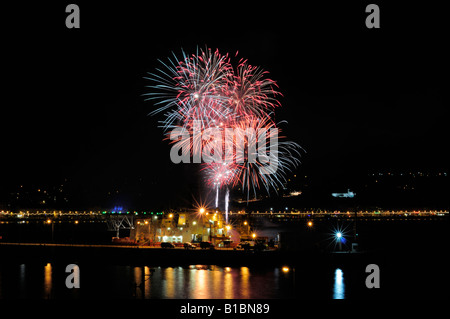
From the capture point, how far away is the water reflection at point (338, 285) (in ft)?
73.7

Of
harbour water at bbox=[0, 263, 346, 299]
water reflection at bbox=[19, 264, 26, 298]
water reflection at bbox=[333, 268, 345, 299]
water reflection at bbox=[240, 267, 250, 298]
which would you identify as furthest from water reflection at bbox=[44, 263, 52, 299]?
water reflection at bbox=[333, 268, 345, 299]

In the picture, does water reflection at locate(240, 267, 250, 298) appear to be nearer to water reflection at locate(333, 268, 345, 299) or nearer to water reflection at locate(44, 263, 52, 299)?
water reflection at locate(333, 268, 345, 299)

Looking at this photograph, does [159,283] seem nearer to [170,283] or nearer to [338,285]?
[170,283]

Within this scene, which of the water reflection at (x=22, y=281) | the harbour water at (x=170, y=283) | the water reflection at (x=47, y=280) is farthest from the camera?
the water reflection at (x=22, y=281)

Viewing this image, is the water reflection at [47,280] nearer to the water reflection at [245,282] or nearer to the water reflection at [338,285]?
the water reflection at [245,282]

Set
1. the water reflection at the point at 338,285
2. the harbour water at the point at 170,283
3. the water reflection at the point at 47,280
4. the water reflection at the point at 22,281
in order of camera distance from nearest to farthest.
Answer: the harbour water at the point at 170,283
the water reflection at the point at 338,285
the water reflection at the point at 47,280
the water reflection at the point at 22,281

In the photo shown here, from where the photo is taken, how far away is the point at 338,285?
2436cm

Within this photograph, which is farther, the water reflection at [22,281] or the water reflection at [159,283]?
the water reflection at [22,281]

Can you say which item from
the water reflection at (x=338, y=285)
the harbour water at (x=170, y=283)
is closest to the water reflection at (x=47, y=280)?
the harbour water at (x=170, y=283)

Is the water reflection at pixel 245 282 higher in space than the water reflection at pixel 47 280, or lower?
higher

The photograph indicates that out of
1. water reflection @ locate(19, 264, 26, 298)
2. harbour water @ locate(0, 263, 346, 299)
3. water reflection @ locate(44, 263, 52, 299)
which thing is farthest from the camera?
water reflection @ locate(19, 264, 26, 298)

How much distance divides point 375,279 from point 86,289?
17858mm

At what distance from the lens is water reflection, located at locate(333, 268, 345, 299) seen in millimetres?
22469
